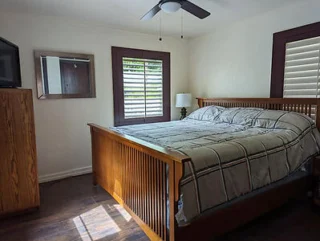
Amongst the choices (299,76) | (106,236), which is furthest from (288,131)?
(106,236)

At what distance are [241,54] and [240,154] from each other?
7.37ft

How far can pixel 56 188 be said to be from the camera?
3086 millimetres

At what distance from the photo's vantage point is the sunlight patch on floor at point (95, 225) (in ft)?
6.68

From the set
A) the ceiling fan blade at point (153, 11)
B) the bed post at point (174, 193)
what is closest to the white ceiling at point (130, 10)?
the ceiling fan blade at point (153, 11)

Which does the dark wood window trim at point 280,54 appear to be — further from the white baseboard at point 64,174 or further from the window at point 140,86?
the white baseboard at point 64,174

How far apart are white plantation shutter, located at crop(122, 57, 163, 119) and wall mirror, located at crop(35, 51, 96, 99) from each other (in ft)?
1.98

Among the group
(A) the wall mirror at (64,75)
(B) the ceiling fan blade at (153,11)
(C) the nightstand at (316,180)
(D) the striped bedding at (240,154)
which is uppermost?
(B) the ceiling fan blade at (153,11)

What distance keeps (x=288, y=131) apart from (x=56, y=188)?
2.98 metres

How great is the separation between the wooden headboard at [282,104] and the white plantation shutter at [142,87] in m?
1.11

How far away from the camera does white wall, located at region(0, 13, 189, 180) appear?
3086mm

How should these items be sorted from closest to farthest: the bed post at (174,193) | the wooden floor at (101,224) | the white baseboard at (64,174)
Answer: the bed post at (174,193)
the wooden floor at (101,224)
the white baseboard at (64,174)

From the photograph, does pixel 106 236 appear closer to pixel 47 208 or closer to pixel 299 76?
pixel 47 208

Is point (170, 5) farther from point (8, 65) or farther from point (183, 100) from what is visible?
point (183, 100)

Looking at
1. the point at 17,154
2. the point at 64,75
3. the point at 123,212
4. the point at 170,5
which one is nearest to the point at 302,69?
the point at 170,5
